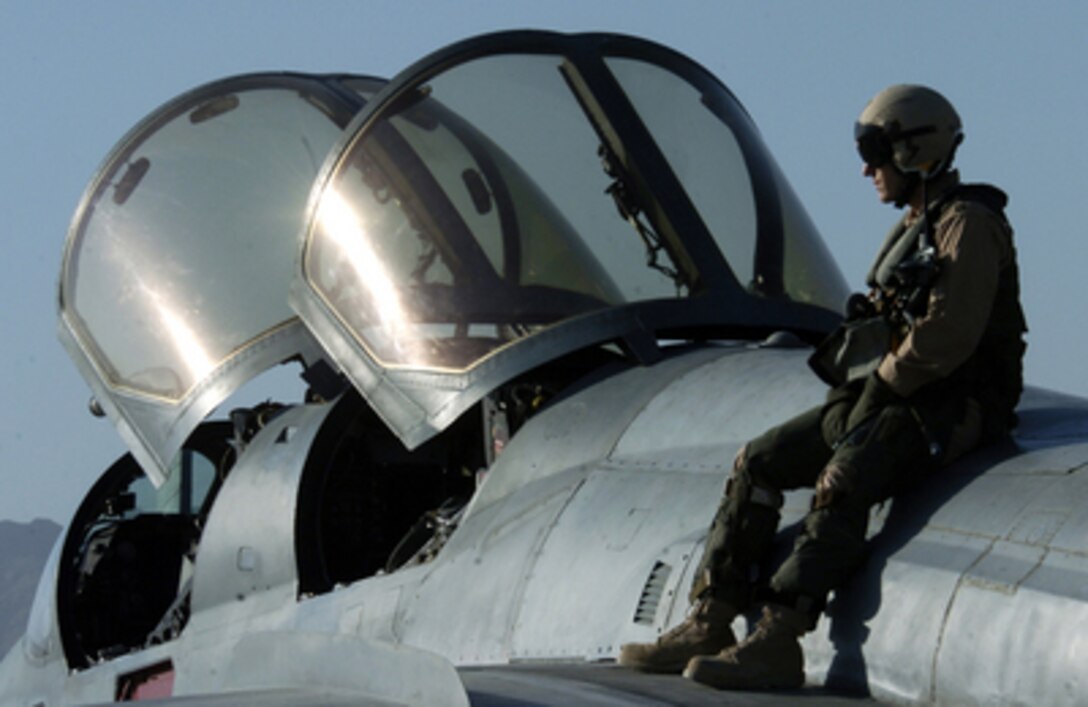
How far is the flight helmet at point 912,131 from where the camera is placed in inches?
213

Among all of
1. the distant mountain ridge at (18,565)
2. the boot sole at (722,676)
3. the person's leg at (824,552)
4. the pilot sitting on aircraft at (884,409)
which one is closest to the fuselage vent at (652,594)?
the pilot sitting on aircraft at (884,409)

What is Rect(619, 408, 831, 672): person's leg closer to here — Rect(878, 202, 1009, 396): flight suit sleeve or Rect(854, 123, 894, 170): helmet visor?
Rect(878, 202, 1009, 396): flight suit sleeve

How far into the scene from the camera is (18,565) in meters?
61.4

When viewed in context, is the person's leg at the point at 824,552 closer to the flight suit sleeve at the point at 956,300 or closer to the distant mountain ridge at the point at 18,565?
the flight suit sleeve at the point at 956,300

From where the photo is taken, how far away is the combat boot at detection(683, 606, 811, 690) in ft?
16.1

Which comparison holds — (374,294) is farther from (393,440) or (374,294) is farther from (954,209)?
(954,209)

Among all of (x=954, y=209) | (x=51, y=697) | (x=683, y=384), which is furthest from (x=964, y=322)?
(x=51, y=697)

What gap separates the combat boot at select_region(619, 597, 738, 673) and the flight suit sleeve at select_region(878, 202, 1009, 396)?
2.84 feet

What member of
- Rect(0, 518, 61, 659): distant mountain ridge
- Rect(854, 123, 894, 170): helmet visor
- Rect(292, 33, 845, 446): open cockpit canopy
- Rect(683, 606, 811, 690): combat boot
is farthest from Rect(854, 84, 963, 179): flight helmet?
Rect(0, 518, 61, 659): distant mountain ridge

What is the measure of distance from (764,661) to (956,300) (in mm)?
1126

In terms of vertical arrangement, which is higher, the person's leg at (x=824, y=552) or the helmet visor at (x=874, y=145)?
the helmet visor at (x=874, y=145)

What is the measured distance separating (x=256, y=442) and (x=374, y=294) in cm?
137

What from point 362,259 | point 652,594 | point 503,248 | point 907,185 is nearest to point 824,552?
point 652,594

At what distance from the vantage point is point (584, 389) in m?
7.67
